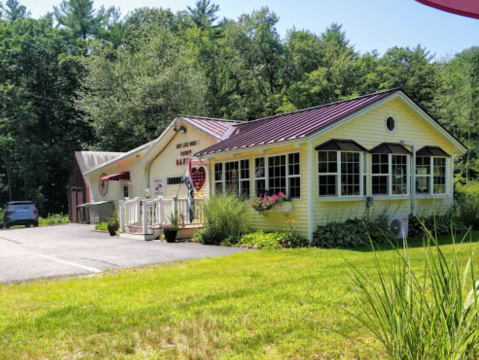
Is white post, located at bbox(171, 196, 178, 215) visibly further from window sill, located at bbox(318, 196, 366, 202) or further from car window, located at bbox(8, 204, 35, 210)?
car window, located at bbox(8, 204, 35, 210)

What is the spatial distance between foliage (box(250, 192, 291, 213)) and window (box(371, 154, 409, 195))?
10.5 ft

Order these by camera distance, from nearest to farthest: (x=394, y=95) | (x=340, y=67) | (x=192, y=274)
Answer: (x=192, y=274)
(x=394, y=95)
(x=340, y=67)

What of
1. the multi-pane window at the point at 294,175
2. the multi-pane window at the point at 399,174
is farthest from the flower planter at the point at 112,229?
the multi-pane window at the point at 399,174

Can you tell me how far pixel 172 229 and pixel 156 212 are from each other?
5.33ft

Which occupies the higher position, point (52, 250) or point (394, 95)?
point (394, 95)

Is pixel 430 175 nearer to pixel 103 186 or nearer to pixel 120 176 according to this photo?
pixel 120 176

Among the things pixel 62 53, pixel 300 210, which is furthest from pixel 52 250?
pixel 62 53

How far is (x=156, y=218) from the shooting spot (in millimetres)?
15539

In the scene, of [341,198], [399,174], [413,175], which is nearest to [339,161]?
[341,198]

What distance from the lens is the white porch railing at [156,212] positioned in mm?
15227

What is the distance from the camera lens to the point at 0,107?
112 feet

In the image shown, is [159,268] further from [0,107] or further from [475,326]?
[0,107]

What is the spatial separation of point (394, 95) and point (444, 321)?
12.9 m

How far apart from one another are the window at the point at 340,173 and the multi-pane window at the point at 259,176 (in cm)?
208
